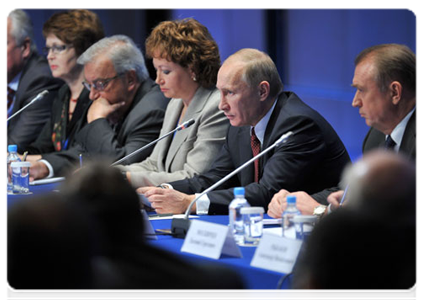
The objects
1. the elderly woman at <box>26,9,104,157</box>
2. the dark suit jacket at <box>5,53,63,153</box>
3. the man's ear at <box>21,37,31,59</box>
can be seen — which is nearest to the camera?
the elderly woman at <box>26,9,104,157</box>

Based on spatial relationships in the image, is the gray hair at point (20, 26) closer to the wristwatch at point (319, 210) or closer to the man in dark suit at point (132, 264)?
the wristwatch at point (319, 210)

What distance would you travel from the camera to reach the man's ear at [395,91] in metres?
2.79

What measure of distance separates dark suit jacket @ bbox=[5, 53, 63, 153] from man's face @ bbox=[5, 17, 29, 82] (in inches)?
4.4

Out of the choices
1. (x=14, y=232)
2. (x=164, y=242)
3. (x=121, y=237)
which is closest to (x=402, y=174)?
(x=121, y=237)

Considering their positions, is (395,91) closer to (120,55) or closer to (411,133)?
(411,133)

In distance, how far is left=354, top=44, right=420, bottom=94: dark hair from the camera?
109 inches

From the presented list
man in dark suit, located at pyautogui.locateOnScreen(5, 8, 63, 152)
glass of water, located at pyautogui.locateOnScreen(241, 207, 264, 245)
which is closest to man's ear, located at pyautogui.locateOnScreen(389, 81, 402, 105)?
glass of water, located at pyautogui.locateOnScreen(241, 207, 264, 245)

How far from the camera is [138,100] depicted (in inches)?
178

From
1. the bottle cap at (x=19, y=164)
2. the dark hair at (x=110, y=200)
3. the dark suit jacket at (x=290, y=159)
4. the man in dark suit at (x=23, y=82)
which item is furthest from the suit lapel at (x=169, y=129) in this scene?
the dark hair at (x=110, y=200)

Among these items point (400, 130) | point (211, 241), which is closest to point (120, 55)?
point (400, 130)

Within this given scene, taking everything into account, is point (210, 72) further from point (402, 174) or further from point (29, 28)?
point (402, 174)

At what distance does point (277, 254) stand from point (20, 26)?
4.13m

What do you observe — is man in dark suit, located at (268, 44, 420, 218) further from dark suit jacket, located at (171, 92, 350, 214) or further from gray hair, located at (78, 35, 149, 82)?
gray hair, located at (78, 35, 149, 82)

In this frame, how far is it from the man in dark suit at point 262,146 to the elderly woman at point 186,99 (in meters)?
0.30
